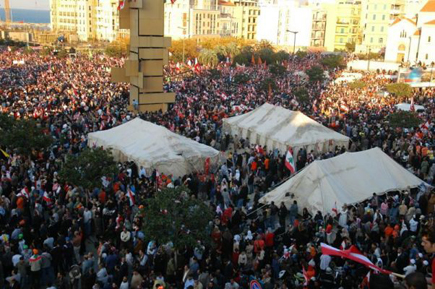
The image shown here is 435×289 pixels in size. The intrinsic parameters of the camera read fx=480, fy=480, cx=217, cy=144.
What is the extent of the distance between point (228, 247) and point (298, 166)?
26.9 ft

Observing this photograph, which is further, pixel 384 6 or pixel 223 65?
pixel 384 6

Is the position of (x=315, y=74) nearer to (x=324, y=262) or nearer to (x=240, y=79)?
(x=240, y=79)

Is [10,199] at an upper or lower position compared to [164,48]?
lower

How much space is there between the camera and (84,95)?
30531mm

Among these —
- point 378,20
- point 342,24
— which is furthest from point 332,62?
point 342,24

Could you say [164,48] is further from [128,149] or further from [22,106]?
[128,149]

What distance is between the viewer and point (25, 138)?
17.8 m

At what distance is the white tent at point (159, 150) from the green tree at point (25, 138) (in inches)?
99.9

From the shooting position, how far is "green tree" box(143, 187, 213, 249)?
1087cm

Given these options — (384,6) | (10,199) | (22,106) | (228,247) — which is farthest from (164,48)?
(384,6)

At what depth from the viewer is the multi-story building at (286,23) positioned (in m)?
94.0

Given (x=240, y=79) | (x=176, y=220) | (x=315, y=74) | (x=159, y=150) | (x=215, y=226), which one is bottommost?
(x=215, y=226)

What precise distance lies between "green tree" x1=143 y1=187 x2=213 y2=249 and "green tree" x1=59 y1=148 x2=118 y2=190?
12.9ft

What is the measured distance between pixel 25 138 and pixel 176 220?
940 centimetres
